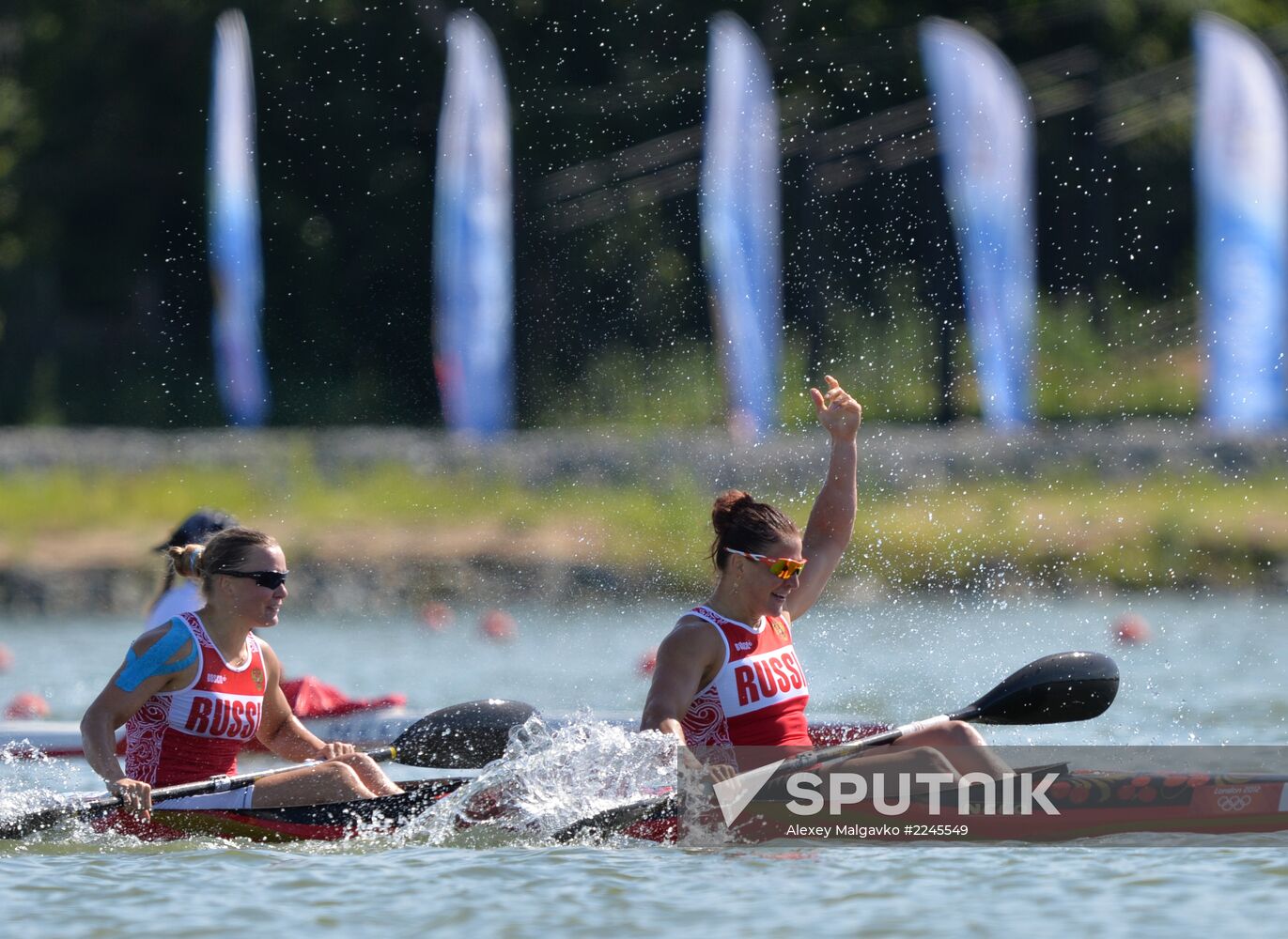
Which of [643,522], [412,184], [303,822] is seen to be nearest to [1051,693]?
[303,822]

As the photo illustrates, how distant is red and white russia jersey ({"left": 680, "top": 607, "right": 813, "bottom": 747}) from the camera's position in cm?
696

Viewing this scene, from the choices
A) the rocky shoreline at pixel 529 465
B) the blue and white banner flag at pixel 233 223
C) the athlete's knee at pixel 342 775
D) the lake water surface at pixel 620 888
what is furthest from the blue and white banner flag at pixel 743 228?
the athlete's knee at pixel 342 775

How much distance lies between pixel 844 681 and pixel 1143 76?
21.6 m

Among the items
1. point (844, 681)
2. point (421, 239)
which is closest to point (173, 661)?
point (844, 681)

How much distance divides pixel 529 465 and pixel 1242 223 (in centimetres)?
816

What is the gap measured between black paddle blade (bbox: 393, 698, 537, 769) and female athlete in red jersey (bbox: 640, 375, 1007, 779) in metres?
1.20

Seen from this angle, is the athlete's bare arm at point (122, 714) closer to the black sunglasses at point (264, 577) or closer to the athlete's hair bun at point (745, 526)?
the black sunglasses at point (264, 577)

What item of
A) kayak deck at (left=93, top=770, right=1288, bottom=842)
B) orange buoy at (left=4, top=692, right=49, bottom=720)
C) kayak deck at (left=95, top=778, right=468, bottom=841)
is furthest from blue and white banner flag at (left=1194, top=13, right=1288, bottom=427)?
kayak deck at (left=95, top=778, right=468, bottom=841)

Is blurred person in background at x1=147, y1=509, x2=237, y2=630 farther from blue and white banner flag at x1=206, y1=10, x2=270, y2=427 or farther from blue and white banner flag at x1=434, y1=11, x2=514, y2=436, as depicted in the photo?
blue and white banner flag at x1=206, y1=10, x2=270, y2=427

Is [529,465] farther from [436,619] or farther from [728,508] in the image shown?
[728,508]

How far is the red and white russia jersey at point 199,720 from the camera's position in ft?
23.9

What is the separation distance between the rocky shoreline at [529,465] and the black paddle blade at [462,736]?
12727 millimetres

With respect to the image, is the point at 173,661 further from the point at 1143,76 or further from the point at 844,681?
the point at 1143,76

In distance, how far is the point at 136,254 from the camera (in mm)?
31969
